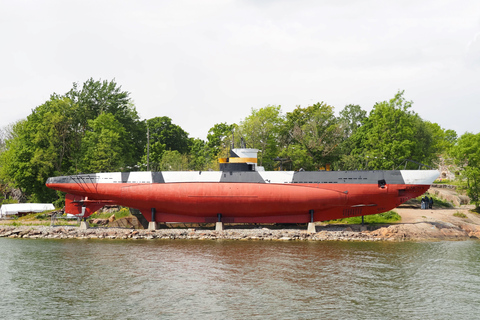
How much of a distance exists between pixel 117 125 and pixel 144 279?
38.1m

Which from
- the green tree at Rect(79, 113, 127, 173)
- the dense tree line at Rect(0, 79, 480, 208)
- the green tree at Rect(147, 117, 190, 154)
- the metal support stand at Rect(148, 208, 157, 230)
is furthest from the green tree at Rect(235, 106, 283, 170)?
the green tree at Rect(147, 117, 190, 154)

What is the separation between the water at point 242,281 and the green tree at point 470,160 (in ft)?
44.6

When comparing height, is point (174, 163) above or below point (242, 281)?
above

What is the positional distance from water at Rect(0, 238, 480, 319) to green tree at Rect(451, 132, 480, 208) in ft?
44.6

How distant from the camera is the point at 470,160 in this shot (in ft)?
131

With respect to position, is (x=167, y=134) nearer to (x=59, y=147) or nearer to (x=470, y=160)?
(x=59, y=147)

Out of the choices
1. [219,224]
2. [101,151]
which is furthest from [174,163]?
[219,224]

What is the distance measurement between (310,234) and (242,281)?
12577 mm

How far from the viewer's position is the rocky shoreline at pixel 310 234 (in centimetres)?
3045

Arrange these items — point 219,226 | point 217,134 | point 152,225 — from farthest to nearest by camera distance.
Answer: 1. point 217,134
2. point 152,225
3. point 219,226

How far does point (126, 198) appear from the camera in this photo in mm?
34406

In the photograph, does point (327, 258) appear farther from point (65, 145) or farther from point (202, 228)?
point (65, 145)

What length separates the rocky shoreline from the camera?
30.5m

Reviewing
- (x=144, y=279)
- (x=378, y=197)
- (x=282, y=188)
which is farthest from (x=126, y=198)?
(x=378, y=197)
